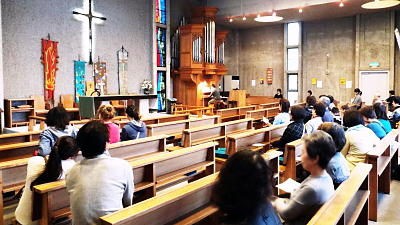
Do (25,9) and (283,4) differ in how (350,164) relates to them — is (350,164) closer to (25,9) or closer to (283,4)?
(25,9)

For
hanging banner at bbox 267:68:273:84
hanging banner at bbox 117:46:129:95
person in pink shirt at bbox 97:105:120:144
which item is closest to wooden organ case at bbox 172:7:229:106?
hanging banner at bbox 117:46:129:95

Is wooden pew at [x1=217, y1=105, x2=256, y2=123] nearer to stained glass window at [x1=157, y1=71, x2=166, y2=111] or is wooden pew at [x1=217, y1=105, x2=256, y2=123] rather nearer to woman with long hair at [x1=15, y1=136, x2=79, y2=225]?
stained glass window at [x1=157, y1=71, x2=166, y2=111]

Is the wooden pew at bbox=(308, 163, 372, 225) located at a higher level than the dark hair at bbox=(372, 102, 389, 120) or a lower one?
lower

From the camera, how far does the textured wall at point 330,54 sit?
41.8 feet

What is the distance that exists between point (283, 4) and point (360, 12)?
3035 mm

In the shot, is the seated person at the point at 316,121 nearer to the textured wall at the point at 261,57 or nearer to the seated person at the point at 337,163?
the seated person at the point at 337,163

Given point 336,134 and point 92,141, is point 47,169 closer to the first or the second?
point 92,141

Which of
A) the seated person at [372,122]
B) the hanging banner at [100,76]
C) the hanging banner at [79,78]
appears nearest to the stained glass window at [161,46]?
the hanging banner at [100,76]

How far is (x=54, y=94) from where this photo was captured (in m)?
8.55

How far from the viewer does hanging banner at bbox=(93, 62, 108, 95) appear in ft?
31.1

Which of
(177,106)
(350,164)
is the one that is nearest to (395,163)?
(350,164)

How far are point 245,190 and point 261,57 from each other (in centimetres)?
1364

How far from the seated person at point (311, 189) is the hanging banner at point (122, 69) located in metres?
8.78

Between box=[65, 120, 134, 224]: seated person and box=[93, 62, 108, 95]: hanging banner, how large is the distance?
7833 millimetres
